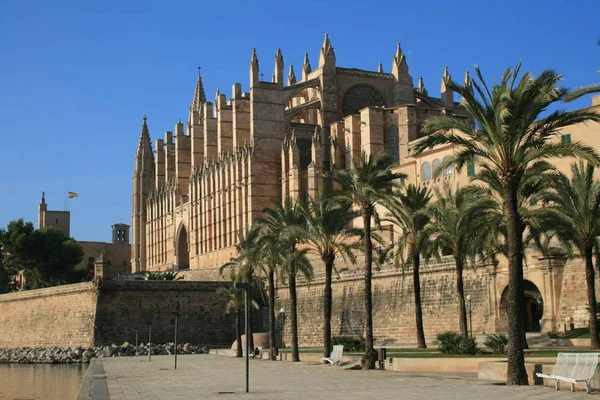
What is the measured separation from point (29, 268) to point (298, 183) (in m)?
28.4

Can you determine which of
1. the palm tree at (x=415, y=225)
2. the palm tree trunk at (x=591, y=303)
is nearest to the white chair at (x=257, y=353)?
the palm tree at (x=415, y=225)

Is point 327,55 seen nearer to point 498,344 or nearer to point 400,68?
point 400,68

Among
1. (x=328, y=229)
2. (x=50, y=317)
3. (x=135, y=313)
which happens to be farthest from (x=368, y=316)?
(x=50, y=317)

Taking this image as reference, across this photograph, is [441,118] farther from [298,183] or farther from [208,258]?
[208,258]

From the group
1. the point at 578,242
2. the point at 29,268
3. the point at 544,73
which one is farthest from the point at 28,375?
the point at 29,268

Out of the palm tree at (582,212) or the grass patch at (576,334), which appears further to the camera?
the grass patch at (576,334)

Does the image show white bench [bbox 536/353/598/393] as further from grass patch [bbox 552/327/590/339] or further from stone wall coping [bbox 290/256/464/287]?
stone wall coping [bbox 290/256/464/287]

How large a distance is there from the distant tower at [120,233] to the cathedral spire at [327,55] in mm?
57255

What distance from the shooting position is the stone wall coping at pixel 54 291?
153ft

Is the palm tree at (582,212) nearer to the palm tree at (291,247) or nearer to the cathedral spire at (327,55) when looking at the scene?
the palm tree at (291,247)

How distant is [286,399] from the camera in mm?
14023

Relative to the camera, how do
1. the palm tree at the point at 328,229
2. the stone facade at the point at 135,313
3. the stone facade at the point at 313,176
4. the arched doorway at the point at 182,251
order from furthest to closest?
the arched doorway at the point at 182,251 → the stone facade at the point at 135,313 → the stone facade at the point at 313,176 → the palm tree at the point at 328,229

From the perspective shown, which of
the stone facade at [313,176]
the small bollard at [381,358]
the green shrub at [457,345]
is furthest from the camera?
the stone facade at [313,176]

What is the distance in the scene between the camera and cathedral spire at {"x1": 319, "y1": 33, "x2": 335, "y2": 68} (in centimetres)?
5778
